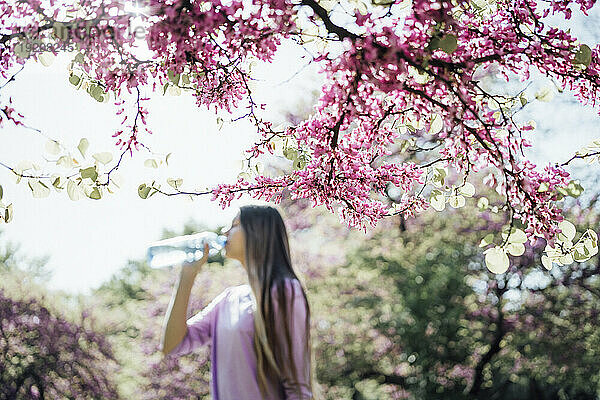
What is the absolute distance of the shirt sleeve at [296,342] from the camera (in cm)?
228

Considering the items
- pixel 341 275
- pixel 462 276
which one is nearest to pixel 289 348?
pixel 462 276

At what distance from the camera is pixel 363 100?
2.58 m

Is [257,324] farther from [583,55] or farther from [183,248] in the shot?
[583,55]

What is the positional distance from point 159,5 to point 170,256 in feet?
2.98

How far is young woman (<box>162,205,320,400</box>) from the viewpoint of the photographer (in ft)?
7.55

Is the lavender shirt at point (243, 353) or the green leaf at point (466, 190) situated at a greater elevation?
the green leaf at point (466, 190)

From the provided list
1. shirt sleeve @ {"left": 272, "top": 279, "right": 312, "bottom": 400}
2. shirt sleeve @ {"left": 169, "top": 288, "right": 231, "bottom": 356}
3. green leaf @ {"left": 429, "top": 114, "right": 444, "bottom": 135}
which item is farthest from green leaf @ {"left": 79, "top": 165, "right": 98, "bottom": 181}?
green leaf @ {"left": 429, "top": 114, "right": 444, "bottom": 135}

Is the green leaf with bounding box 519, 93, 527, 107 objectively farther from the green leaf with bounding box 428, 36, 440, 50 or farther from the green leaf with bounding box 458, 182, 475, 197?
the green leaf with bounding box 428, 36, 440, 50

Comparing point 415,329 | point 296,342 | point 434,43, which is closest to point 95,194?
point 296,342

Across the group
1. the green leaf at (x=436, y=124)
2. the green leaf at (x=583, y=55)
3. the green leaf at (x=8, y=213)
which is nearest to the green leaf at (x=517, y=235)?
the green leaf at (x=436, y=124)

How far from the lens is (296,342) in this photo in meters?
2.31

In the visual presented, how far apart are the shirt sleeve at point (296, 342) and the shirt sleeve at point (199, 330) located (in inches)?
11.7

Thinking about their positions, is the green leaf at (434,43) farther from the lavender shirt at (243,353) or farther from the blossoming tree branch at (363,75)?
the lavender shirt at (243,353)

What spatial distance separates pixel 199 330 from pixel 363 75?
1.08m
